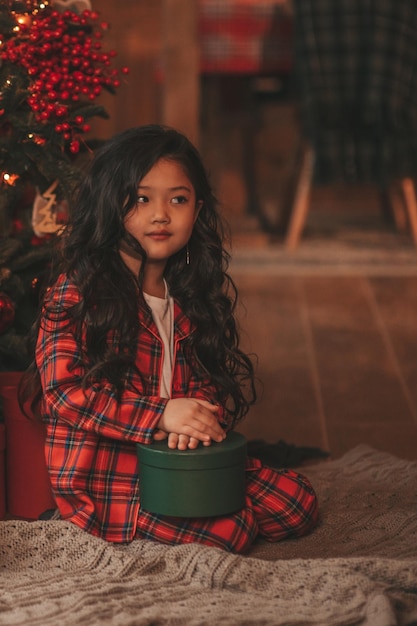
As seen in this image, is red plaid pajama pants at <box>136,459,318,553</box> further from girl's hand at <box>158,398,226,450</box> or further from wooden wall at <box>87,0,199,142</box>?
wooden wall at <box>87,0,199,142</box>

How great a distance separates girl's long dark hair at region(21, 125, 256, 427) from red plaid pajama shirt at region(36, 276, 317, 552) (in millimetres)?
25

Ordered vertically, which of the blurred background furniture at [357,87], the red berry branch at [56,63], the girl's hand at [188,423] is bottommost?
the blurred background furniture at [357,87]

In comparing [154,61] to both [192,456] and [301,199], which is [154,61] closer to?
[301,199]

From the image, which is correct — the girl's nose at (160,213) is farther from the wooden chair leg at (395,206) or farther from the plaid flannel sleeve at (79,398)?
the wooden chair leg at (395,206)

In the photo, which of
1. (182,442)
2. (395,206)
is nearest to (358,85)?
(395,206)

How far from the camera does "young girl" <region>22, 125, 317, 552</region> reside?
1.85 m

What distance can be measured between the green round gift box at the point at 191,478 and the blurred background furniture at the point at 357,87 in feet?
9.26

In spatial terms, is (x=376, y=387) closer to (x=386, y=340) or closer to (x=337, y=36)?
(x=386, y=340)

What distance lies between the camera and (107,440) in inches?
75.4

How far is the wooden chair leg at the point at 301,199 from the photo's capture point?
4.62 meters

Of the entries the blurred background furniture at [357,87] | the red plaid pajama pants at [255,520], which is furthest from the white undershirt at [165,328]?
Answer: the blurred background furniture at [357,87]

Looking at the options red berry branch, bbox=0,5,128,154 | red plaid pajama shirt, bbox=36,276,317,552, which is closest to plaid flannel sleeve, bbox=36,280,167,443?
red plaid pajama shirt, bbox=36,276,317,552

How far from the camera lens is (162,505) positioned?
182 centimetres

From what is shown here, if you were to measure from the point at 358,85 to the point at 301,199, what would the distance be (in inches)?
20.5
